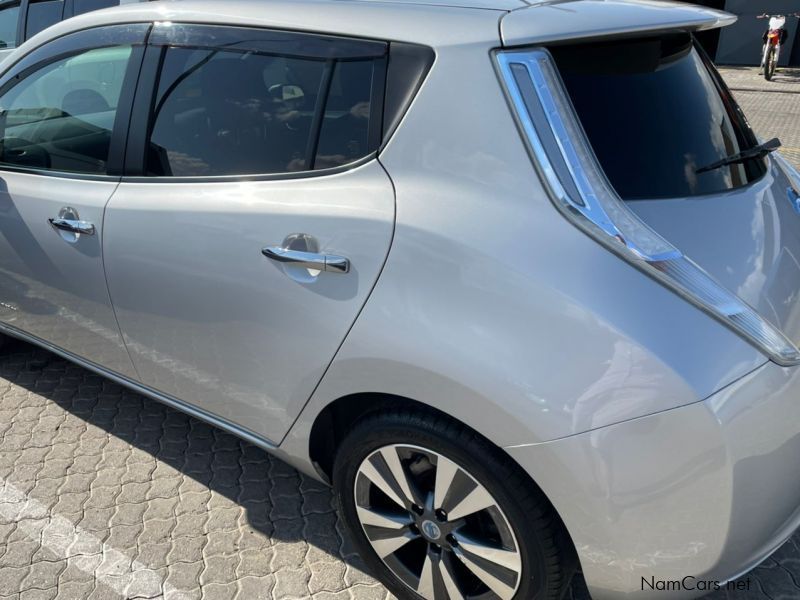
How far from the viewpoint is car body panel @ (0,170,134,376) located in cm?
267

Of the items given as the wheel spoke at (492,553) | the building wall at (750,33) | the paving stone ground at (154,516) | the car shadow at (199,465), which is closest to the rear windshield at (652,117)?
the wheel spoke at (492,553)

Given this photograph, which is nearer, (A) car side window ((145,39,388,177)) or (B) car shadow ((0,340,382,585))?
(A) car side window ((145,39,388,177))

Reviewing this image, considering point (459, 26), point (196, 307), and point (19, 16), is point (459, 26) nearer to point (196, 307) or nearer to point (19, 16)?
point (196, 307)

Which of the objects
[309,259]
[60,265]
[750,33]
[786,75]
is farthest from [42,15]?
[750,33]

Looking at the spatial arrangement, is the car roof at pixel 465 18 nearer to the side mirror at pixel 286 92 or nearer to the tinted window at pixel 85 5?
the side mirror at pixel 286 92

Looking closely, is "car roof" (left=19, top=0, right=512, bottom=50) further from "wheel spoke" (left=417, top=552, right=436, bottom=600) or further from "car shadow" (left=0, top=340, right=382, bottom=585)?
"car shadow" (left=0, top=340, right=382, bottom=585)

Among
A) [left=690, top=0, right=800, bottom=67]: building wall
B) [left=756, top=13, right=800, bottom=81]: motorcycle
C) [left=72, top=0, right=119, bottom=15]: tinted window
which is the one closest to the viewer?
[left=72, top=0, right=119, bottom=15]: tinted window

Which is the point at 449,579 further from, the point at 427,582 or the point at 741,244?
the point at 741,244

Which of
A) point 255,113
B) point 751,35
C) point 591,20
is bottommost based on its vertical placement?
point 255,113

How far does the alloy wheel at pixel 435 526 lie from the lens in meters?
1.93

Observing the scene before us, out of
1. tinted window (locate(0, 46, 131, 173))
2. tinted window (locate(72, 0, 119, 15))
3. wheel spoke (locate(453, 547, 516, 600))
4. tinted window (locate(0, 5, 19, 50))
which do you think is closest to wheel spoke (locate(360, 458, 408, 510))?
wheel spoke (locate(453, 547, 516, 600))

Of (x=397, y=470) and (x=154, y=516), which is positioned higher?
(x=397, y=470)

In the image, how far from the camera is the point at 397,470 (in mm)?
2053

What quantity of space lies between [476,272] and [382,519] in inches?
34.8
